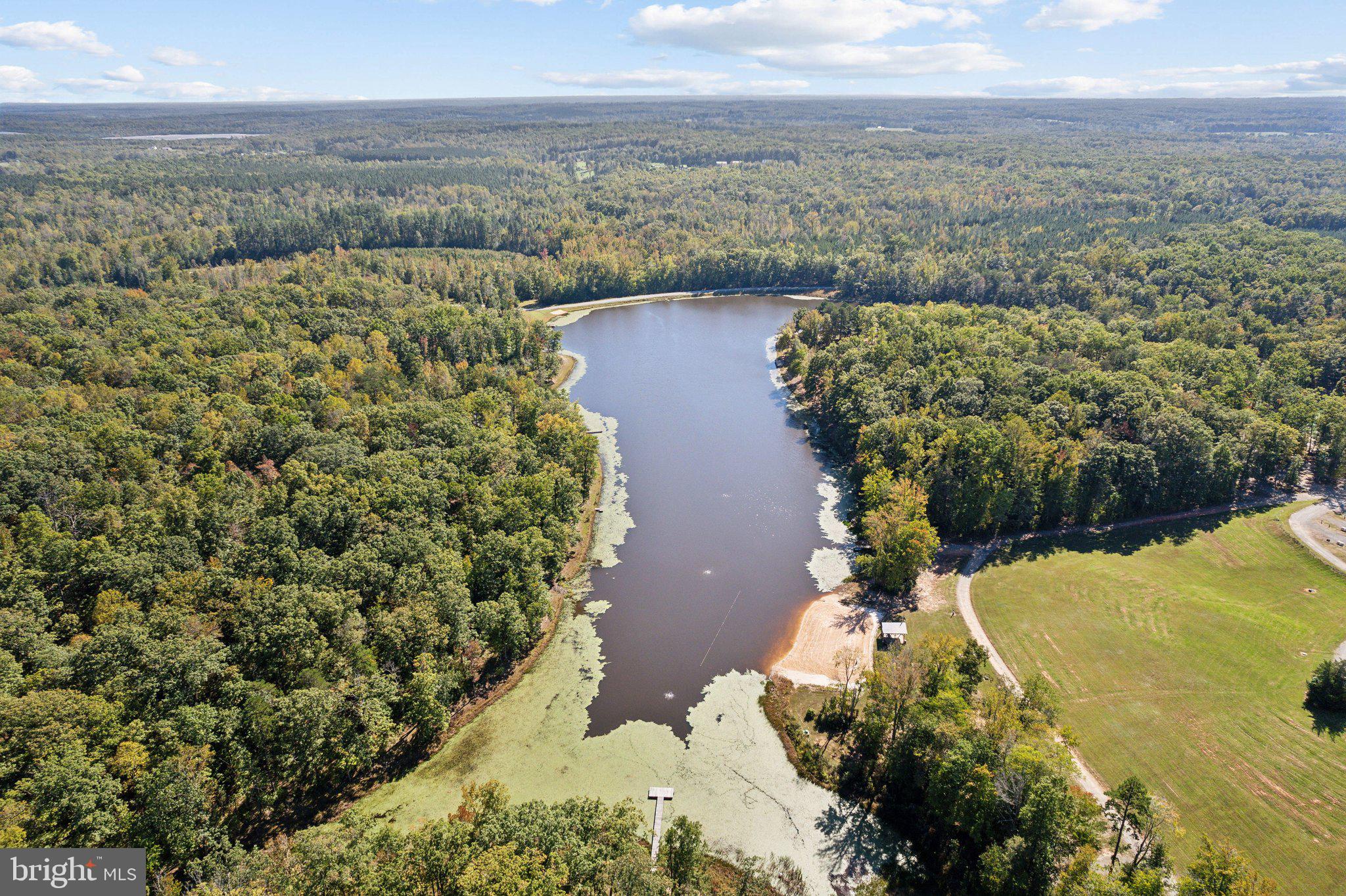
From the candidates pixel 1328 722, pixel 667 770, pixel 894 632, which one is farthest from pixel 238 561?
pixel 1328 722

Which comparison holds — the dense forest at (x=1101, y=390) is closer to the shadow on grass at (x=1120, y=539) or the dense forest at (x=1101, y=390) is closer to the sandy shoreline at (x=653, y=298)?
the shadow on grass at (x=1120, y=539)

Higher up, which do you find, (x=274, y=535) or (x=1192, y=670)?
(x=274, y=535)

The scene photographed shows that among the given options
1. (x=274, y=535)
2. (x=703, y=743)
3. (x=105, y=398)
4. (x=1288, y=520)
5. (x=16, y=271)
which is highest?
(x=16, y=271)

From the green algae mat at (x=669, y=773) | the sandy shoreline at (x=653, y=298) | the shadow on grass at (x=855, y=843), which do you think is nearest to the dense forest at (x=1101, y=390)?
the green algae mat at (x=669, y=773)

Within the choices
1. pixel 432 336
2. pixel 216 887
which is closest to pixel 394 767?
pixel 216 887

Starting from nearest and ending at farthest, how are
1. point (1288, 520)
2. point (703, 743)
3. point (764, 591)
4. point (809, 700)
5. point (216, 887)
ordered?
point (216, 887)
point (703, 743)
point (809, 700)
point (764, 591)
point (1288, 520)

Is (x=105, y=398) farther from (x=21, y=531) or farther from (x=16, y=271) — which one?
(x=16, y=271)
